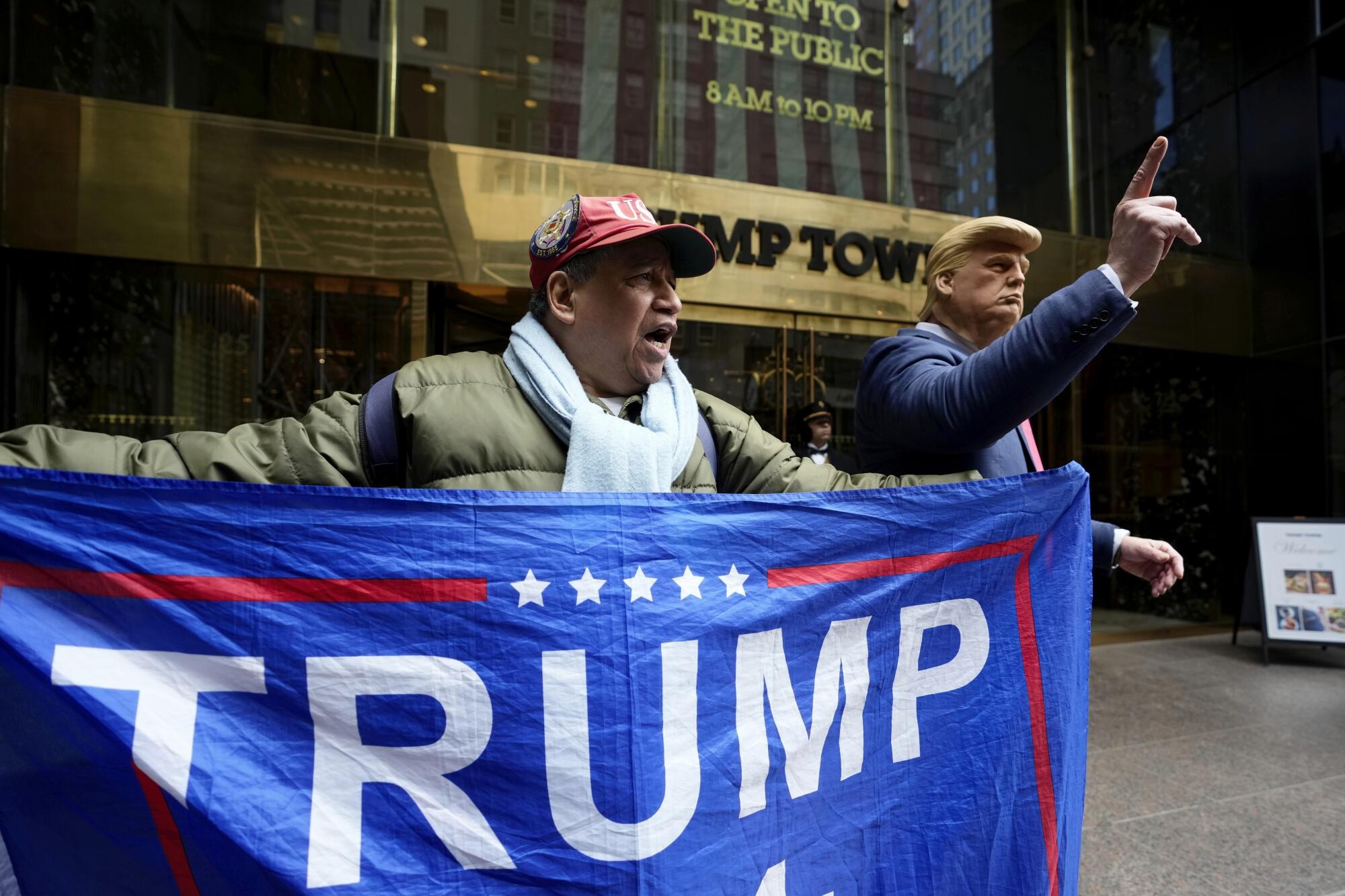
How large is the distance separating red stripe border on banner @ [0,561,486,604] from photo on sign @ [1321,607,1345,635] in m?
7.16

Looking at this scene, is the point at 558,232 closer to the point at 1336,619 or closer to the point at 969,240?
the point at 969,240

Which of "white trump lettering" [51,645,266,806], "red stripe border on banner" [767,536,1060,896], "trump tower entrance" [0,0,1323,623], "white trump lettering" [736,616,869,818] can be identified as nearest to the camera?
"white trump lettering" [51,645,266,806]

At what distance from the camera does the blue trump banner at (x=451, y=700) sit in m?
1.29

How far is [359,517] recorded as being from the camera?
143cm

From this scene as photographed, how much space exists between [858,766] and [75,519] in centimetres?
144

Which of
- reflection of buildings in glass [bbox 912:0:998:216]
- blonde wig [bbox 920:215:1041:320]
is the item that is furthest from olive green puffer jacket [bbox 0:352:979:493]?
reflection of buildings in glass [bbox 912:0:998:216]

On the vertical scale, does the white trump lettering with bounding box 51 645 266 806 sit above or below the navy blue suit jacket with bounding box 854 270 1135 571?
below

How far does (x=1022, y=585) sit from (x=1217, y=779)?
309 cm

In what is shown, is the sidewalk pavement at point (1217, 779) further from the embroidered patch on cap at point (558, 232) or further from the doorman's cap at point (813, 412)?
the embroidered patch on cap at point (558, 232)

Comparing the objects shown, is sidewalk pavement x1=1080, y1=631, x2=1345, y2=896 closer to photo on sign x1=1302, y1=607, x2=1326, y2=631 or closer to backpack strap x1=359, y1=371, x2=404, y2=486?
photo on sign x1=1302, y1=607, x2=1326, y2=631

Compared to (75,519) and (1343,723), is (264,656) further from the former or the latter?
(1343,723)

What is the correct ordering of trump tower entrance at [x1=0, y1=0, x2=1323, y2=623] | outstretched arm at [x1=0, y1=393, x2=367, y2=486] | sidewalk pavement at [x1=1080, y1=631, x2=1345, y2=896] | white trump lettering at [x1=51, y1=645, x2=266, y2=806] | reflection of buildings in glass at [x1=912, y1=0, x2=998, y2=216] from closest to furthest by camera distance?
white trump lettering at [x1=51, y1=645, x2=266, y2=806] < outstretched arm at [x1=0, y1=393, x2=367, y2=486] < sidewalk pavement at [x1=1080, y1=631, x2=1345, y2=896] < trump tower entrance at [x1=0, y1=0, x2=1323, y2=623] < reflection of buildings in glass at [x1=912, y1=0, x2=998, y2=216]

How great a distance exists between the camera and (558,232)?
1.72m

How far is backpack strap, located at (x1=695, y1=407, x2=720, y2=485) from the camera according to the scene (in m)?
1.79
